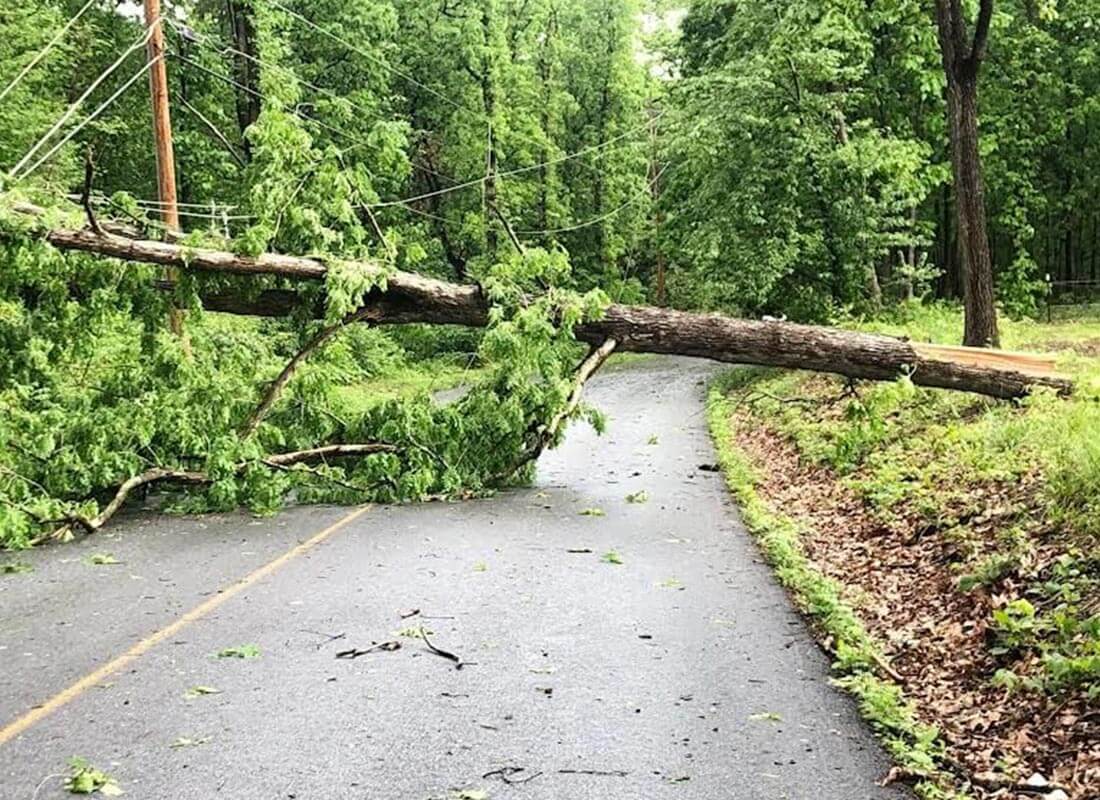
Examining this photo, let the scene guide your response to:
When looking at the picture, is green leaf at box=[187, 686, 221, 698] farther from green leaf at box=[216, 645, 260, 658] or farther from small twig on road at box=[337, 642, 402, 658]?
small twig on road at box=[337, 642, 402, 658]

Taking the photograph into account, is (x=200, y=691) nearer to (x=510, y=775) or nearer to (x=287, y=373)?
(x=510, y=775)

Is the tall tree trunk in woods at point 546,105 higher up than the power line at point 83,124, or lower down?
higher up

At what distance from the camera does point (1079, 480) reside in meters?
6.35

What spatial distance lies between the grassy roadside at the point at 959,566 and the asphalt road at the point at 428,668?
337mm

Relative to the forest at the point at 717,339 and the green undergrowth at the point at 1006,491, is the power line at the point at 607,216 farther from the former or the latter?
the green undergrowth at the point at 1006,491

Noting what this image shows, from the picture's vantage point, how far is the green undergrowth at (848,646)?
416 centimetres

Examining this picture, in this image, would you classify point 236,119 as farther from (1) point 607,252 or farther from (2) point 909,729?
(2) point 909,729

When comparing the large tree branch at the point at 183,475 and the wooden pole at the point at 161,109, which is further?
the wooden pole at the point at 161,109

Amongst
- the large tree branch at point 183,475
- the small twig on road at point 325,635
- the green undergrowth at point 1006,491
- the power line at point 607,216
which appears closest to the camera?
the green undergrowth at point 1006,491

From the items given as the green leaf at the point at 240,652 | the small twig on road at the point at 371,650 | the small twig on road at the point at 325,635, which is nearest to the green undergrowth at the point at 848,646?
the small twig on road at the point at 371,650

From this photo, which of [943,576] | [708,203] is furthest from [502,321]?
[708,203]

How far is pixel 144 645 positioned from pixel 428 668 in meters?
1.70

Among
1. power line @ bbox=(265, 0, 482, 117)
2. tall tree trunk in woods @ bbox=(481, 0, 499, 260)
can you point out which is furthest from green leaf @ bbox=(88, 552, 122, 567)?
tall tree trunk in woods @ bbox=(481, 0, 499, 260)

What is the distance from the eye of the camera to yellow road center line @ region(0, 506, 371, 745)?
4.55 metres
